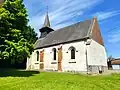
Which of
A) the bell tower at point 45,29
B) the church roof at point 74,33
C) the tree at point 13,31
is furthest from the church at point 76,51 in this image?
the tree at point 13,31

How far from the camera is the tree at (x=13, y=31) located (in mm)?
16703

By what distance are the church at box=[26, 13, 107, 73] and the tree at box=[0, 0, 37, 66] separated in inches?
306

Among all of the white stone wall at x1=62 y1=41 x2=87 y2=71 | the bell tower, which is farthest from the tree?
the bell tower

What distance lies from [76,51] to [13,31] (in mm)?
10271

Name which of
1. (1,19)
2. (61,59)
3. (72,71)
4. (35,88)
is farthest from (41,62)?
(35,88)

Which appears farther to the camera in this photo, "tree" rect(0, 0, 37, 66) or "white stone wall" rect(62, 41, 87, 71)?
"white stone wall" rect(62, 41, 87, 71)

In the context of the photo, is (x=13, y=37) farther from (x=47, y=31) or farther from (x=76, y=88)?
(x=47, y=31)

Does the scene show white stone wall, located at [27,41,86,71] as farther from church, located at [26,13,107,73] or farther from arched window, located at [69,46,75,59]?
arched window, located at [69,46,75,59]

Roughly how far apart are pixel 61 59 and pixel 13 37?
10.1m

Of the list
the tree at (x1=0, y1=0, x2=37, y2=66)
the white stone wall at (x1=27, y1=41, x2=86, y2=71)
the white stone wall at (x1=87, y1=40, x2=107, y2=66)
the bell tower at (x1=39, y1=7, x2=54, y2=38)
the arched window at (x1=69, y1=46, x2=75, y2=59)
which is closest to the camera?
the tree at (x1=0, y1=0, x2=37, y2=66)

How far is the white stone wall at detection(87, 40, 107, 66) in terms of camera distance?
22609 mm

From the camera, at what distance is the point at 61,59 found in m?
25.7

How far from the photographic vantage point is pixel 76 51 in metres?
23.6

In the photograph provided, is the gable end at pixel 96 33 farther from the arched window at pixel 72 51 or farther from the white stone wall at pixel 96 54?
the arched window at pixel 72 51
